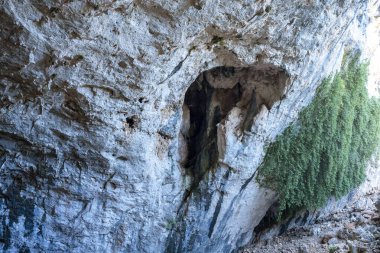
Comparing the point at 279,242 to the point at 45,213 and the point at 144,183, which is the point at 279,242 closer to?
the point at 144,183

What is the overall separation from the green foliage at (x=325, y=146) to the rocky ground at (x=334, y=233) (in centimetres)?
69

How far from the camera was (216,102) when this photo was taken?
674 cm

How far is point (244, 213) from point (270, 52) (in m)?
3.04

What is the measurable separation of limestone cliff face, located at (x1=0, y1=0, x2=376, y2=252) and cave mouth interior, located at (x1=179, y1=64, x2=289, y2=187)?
2 centimetres

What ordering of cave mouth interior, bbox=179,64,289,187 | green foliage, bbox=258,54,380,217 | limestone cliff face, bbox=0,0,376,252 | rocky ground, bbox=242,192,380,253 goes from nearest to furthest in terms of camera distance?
limestone cliff face, bbox=0,0,376,252 → cave mouth interior, bbox=179,64,289,187 → green foliage, bbox=258,54,380,217 → rocky ground, bbox=242,192,380,253

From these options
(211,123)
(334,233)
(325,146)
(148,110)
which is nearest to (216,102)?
(211,123)

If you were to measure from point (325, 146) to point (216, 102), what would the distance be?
7.02ft

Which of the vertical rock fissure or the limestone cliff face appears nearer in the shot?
the limestone cliff face

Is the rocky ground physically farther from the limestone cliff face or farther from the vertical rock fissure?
the vertical rock fissure

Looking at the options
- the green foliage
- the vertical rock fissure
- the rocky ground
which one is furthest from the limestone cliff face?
the rocky ground

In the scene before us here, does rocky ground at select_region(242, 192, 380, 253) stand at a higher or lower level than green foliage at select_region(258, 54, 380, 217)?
lower

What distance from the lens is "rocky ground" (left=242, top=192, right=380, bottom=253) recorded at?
6.79 m

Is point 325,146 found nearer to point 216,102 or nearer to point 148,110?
point 216,102

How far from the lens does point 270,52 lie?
541 cm
